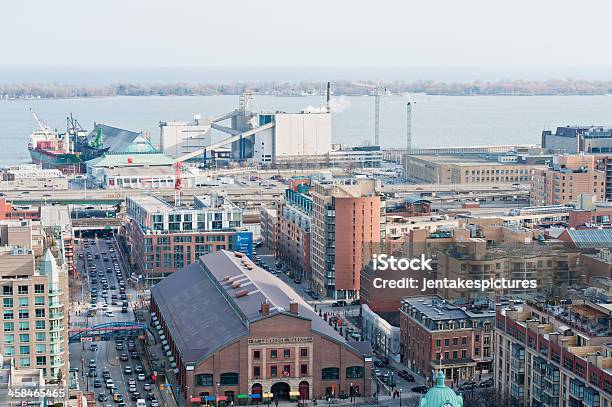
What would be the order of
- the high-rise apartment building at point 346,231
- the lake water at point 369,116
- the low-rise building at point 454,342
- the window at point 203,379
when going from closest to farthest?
1. the window at point 203,379
2. the low-rise building at point 454,342
3. the high-rise apartment building at point 346,231
4. the lake water at point 369,116

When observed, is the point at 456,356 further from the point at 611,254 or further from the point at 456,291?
the point at 611,254

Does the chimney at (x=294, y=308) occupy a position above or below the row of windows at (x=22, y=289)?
below

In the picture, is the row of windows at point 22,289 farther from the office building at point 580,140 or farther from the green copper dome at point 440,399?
the office building at point 580,140

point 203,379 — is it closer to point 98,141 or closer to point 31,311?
point 31,311

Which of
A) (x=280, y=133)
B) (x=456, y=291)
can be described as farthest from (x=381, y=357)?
(x=280, y=133)

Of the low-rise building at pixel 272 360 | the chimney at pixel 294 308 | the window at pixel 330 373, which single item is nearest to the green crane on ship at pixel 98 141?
the low-rise building at pixel 272 360

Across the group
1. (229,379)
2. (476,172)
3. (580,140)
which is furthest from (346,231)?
(580,140)
